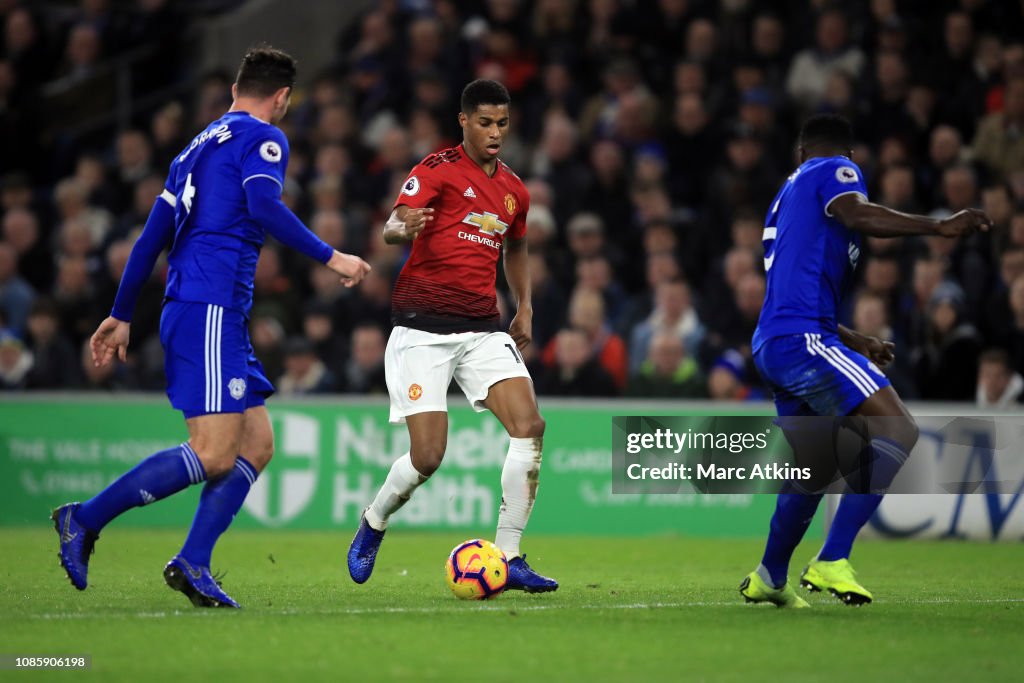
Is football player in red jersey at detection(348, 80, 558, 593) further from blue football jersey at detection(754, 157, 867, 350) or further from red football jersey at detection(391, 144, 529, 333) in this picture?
blue football jersey at detection(754, 157, 867, 350)

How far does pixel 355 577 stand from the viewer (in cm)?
811

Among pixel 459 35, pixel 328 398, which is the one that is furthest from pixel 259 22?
pixel 328 398

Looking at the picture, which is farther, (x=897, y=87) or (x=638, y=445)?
(x=897, y=87)

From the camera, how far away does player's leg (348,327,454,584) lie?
313 inches

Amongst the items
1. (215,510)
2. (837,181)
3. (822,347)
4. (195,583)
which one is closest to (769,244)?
(837,181)

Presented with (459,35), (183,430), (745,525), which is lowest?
(745,525)

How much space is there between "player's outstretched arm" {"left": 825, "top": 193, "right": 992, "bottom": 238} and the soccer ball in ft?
7.69

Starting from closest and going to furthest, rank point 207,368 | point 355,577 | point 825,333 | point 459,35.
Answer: point 207,368 → point 825,333 → point 355,577 → point 459,35

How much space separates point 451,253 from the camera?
809cm

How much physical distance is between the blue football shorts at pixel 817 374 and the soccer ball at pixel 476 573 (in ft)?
5.26

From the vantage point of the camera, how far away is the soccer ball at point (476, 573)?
7609 millimetres

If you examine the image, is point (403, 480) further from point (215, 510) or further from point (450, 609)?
point (215, 510)

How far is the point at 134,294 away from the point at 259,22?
44.3ft

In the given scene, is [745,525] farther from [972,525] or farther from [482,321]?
[482,321]
